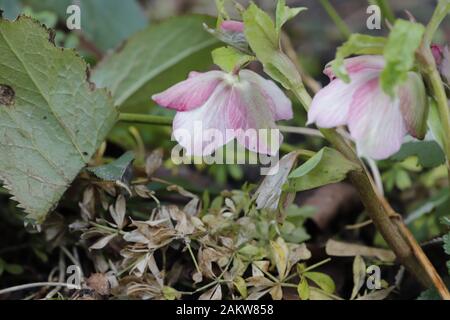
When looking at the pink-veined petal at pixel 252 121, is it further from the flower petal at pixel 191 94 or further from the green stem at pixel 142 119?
the green stem at pixel 142 119

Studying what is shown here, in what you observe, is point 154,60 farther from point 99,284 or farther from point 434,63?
point 434,63

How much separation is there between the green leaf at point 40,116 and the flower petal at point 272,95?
0.56 ft

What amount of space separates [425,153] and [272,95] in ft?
0.66

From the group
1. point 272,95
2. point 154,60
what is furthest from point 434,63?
point 154,60

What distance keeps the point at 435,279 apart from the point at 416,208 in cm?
30

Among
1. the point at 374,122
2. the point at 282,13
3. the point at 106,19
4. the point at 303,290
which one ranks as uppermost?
the point at 106,19

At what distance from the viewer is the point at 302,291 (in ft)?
2.12

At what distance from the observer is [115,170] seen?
2.23 ft

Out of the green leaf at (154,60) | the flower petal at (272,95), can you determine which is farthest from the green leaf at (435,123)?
the green leaf at (154,60)

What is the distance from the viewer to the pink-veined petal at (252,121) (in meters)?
0.59

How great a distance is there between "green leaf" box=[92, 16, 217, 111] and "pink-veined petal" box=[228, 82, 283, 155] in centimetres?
34

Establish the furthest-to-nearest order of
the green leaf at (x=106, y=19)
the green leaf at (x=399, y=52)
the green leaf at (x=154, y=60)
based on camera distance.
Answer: the green leaf at (x=106, y=19)
the green leaf at (x=154, y=60)
the green leaf at (x=399, y=52)

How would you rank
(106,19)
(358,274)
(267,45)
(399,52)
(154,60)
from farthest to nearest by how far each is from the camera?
1. (106,19)
2. (154,60)
3. (358,274)
4. (267,45)
5. (399,52)
